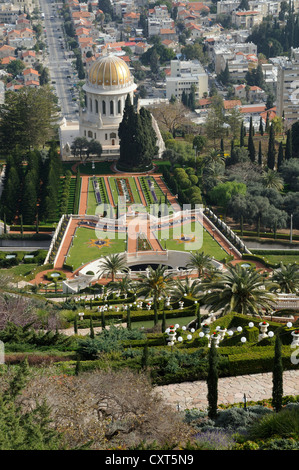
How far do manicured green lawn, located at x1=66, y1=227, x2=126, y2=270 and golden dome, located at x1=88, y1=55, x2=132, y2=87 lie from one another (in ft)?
96.4

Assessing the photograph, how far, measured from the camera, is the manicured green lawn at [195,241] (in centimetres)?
7262

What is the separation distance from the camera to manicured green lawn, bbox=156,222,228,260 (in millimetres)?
72625

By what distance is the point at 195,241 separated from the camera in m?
74.8

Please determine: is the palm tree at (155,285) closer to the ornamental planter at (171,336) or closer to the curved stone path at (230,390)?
the ornamental planter at (171,336)

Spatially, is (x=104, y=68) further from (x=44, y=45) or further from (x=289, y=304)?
(x=44, y=45)

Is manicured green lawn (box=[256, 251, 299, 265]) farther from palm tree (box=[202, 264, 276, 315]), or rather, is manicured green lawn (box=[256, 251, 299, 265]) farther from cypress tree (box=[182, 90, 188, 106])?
cypress tree (box=[182, 90, 188, 106])

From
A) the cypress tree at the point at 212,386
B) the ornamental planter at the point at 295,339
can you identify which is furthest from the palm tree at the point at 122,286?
the cypress tree at the point at 212,386

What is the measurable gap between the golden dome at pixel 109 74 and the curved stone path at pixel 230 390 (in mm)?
67904

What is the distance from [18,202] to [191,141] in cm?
2710

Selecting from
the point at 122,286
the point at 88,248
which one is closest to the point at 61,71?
the point at 88,248

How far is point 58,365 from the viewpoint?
39875 millimetres

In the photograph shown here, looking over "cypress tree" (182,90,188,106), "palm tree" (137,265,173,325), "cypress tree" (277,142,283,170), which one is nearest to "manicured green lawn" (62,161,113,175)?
"cypress tree" (277,142,283,170)

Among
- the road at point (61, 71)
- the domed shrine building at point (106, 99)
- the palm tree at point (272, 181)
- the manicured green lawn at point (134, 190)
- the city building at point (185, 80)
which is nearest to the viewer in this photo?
the manicured green lawn at point (134, 190)
